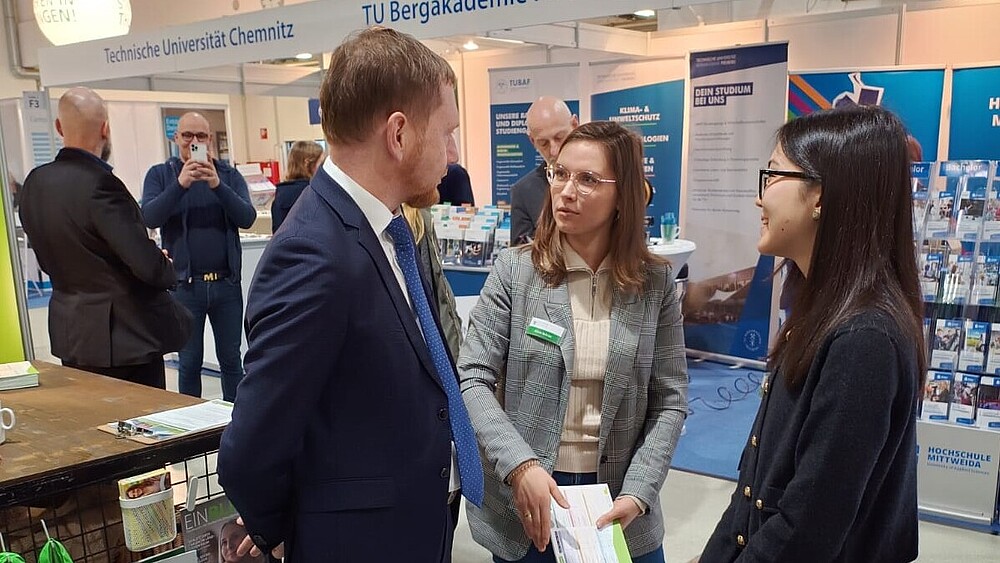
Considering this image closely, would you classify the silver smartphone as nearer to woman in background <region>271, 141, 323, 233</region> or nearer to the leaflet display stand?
woman in background <region>271, 141, 323, 233</region>

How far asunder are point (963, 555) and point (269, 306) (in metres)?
2.89

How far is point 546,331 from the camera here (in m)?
1.62

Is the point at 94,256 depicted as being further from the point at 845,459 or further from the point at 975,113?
the point at 975,113

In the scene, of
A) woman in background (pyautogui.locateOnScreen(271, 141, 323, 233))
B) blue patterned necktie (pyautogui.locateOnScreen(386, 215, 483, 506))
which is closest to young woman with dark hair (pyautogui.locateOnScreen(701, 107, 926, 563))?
blue patterned necktie (pyautogui.locateOnScreen(386, 215, 483, 506))

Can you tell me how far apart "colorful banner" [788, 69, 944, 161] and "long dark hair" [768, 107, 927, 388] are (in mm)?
4066

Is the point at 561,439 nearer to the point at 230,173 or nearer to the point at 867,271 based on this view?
the point at 867,271

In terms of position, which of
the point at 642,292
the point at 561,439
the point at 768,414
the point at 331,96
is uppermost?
the point at 331,96

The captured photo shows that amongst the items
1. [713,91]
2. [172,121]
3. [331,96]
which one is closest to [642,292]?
[331,96]

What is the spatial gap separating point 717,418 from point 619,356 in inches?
119

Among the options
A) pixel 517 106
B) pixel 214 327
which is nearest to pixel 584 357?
pixel 214 327

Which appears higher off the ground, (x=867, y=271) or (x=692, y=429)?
(x=867, y=271)

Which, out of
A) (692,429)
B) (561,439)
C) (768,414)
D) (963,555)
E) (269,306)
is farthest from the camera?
(692,429)

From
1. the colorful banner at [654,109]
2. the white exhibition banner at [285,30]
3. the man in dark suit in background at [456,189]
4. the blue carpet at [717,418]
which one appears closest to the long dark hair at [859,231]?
the white exhibition banner at [285,30]

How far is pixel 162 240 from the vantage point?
151 inches
